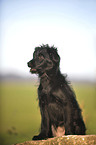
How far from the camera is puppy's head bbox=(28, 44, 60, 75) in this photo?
13.4ft

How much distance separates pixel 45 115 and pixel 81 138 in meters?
1.08

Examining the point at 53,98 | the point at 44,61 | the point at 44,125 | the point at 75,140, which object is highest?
the point at 44,61

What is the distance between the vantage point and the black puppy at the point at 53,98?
4.13 metres

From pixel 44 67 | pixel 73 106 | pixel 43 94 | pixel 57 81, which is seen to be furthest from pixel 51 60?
pixel 73 106

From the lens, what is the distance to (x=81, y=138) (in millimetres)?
3488

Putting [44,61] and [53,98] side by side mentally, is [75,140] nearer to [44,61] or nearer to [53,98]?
[53,98]

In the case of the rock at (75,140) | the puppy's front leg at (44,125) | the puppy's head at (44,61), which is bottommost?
the rock at (75,140)

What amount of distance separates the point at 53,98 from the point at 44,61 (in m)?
0.82

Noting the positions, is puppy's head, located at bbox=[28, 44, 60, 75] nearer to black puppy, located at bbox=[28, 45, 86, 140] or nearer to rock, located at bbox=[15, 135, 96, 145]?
black puppy, located at bbox=[28, 45, 86, 140]

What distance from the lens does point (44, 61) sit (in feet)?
13.5

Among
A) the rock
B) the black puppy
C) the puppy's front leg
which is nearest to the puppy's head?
the black puppy

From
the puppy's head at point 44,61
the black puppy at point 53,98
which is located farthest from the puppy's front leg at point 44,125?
the puppy's head at point 44,61

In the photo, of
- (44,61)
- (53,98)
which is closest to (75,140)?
(53,98)

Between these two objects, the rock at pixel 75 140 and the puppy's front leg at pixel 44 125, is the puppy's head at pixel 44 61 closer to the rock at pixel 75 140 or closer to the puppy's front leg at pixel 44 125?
the puppy's front leg at pixel 44 125
